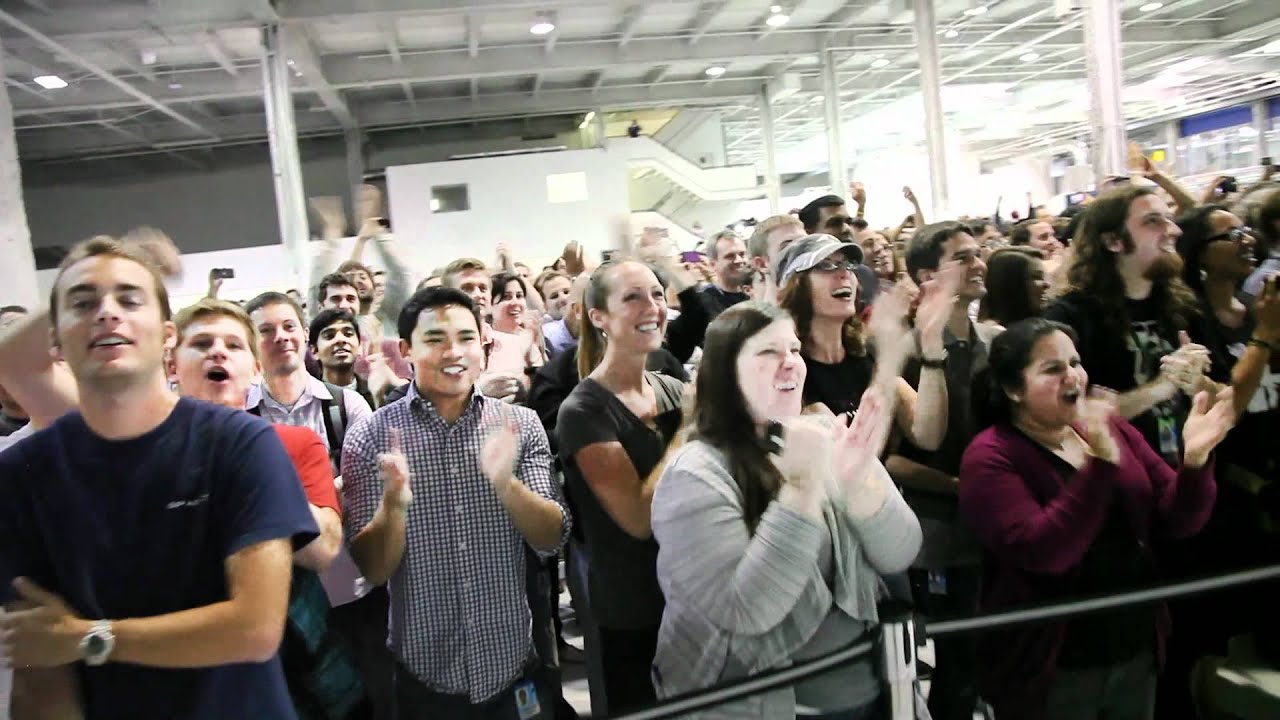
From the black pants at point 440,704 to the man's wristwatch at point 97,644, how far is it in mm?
880

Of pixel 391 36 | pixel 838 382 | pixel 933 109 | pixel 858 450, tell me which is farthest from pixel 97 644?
pixel 391 36

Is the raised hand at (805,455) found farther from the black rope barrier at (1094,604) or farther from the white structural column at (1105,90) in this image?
the white structural column at (1105,90)

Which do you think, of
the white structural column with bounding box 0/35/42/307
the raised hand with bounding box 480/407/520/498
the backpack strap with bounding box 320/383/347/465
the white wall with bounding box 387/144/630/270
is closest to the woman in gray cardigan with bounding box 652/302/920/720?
the raised hand with bounding box 480/407/520/498

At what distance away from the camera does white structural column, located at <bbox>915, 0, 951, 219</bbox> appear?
11.3 metres

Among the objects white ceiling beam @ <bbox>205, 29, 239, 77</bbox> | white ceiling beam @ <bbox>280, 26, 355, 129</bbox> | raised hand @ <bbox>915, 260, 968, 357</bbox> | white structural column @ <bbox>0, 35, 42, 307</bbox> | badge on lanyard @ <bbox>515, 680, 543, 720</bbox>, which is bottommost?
badge on lanyard @ <bbox>515, 680, 543, 720</bbox>

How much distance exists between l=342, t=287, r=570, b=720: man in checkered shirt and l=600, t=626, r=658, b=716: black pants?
209 millimetres

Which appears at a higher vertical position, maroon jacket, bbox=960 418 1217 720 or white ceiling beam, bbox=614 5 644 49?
white ceiling beam, bbox=614 5 644 49

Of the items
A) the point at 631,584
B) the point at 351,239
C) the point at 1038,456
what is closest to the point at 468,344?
the point at 631,584

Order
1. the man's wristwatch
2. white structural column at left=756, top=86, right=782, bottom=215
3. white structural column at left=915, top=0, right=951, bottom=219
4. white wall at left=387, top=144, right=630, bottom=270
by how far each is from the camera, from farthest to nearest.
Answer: white structural column at left=756, top=86, right=782, bottom=215 < white wall at left=387, top=144, right=630, bottom=270 < white structural column at left=915, top=0, right=951, bottom=219 < the man's wristwatch

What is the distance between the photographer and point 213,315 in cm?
214

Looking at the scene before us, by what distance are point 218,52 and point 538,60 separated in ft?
14.1

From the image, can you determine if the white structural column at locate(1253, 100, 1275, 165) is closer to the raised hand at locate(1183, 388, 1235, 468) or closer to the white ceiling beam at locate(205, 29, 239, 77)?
the white ceiling beam at locate(205, 29, 239, 77)

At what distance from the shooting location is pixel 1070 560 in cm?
221

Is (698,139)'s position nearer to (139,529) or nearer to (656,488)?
(656,488)
